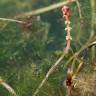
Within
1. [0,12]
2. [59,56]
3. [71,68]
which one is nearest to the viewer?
[71,68]

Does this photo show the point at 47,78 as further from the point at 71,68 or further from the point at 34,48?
the point at 34,48

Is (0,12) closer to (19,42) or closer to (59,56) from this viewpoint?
(19,42)

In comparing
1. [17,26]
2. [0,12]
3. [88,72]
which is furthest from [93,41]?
[0,12]

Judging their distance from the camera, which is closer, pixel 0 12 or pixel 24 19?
pixel 24 19

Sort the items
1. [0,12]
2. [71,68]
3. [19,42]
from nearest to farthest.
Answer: [71,68], [19,42], [0,12]

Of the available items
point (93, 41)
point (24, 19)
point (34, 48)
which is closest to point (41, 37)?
point (34, 48)

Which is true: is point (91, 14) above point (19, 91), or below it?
above
